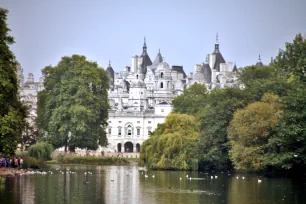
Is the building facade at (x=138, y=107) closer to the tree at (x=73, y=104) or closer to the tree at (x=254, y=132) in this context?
the tree at (x=73, y=104)

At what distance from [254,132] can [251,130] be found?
0.76ft

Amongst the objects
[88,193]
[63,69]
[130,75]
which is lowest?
[88,193]

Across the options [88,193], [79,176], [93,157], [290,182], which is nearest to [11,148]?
[88,193]

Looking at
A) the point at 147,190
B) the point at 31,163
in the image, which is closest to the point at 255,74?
the point at 31,163

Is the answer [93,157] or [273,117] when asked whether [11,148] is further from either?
[93,157]

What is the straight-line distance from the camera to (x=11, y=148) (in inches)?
1527

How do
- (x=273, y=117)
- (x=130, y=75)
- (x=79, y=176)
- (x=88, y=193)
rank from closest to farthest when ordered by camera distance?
(x=88, y=193), (x=79, y=176), (x=273, y=117), (x=130, y=75)

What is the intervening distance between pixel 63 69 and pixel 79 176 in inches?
1123

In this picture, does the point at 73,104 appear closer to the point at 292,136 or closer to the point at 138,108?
the point at 292,136

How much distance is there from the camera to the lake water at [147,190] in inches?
1357

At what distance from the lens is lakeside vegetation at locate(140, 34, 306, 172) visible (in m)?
49.0

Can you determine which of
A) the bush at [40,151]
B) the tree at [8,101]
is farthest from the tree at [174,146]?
the tree at [8,101]

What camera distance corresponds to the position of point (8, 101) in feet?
131

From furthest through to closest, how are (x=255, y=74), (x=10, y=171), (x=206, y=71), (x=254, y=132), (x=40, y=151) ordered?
(x=206, y=71) → (x=255, y=74) → (x=40, y=151) → (x=254, y=132) → (x=10, y=171)
